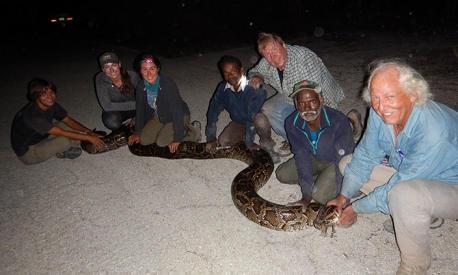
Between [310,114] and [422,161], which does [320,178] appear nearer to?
[310,114]

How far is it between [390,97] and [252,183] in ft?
7.65

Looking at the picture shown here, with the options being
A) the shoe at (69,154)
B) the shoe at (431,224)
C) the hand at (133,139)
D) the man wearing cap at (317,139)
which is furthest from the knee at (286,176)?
the shoe at (69,154)

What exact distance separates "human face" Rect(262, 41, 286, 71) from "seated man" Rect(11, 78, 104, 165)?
3564mm

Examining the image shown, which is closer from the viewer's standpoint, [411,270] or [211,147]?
[411,270]

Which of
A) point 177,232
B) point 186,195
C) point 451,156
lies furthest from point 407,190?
point 186,195

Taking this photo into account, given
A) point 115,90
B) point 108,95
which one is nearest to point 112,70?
point 115,90

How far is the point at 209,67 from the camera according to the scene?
1115 centimetres

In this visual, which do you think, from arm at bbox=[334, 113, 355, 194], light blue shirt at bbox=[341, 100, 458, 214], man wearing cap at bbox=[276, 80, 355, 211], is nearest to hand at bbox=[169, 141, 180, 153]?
man wearing cap at bbox=[276, 80, 355, 211]

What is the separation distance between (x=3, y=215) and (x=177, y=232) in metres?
2.69

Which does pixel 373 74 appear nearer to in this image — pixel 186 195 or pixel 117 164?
pixel 186 195

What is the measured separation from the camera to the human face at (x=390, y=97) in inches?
95.7

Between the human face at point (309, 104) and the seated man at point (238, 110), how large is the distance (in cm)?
138

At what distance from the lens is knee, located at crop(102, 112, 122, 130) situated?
20.5 ft

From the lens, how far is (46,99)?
→ 16.4 ft
